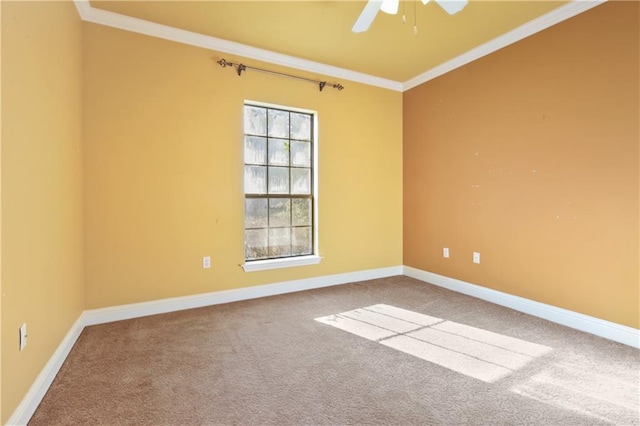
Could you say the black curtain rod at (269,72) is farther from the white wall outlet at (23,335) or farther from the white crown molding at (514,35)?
the white wall outlet at (23,335)

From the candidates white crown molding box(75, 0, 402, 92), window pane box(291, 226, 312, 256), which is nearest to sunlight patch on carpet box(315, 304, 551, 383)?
window pane box(291, 226, 312, 256)

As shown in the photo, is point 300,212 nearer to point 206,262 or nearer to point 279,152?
point 279,152

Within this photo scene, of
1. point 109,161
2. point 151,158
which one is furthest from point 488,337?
point 109,161

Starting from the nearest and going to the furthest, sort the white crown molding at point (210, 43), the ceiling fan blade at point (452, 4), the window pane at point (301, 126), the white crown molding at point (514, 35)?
the ceiling fan blade at point (452, 4) < the white crown molding at point (514, 35) < the white crown molding at point (210, 43) < the window pane at point (301, 126)

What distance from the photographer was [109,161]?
2717 mm

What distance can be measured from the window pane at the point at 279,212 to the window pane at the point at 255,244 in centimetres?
17

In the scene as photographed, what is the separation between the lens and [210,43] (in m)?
3.08

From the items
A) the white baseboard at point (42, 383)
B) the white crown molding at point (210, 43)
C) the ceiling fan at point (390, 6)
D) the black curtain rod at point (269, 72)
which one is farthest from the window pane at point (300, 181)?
the white baseboard at point (42, 383)

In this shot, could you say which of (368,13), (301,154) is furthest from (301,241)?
(368,13)

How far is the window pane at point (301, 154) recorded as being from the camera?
3678 millimetres

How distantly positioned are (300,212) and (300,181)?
368mm

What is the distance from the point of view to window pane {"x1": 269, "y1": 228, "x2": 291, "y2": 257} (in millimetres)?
3582

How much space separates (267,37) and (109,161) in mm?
1840

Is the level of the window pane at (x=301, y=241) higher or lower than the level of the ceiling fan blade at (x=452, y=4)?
lower
